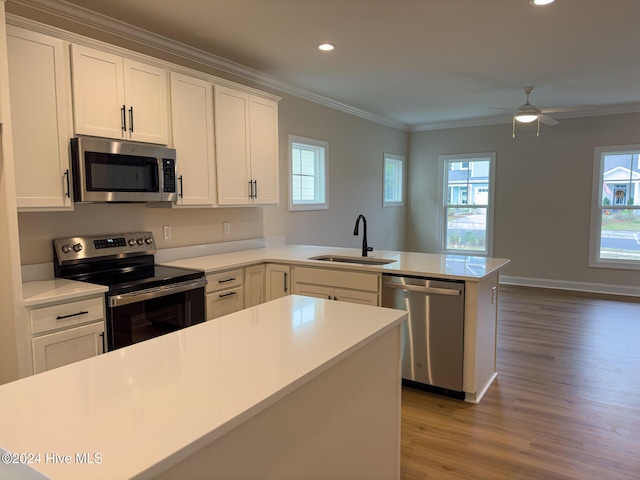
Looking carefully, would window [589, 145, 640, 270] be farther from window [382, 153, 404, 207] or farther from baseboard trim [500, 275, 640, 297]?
window [382, 153, 404, 207]

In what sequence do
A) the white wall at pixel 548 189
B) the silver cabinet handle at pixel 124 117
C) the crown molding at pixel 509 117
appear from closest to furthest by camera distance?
the silver cabinet handle at pixel 124 117
the crown molding at pixel 509 117
the white wall at pixel 548 189

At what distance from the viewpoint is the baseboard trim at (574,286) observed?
241 inches

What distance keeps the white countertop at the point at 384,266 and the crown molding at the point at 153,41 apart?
1698 millimetres

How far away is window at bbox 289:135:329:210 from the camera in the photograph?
498 centimetres

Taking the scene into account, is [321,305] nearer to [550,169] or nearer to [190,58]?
[190,58]

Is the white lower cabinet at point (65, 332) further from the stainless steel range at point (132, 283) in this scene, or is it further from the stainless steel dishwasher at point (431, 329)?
the stainless steel dishwasher at point (431, 329)

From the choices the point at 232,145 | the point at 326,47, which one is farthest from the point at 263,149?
the point at 326,47

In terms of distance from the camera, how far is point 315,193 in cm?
543

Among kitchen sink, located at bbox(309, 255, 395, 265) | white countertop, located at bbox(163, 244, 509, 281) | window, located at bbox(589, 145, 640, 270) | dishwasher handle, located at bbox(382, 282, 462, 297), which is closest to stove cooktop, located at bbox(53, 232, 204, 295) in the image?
white countertop, located at bbox(163, 244, 509, 281)

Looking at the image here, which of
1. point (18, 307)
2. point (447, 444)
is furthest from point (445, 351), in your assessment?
point (18, 307)

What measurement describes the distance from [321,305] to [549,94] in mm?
4750

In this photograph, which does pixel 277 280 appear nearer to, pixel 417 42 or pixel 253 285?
pixel 253 285

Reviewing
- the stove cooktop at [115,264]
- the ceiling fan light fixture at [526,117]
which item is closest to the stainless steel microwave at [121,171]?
the stove cooktop at [115,264]

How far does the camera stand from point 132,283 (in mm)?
2615
